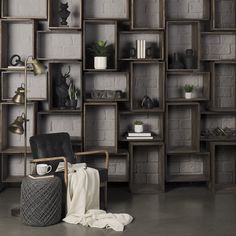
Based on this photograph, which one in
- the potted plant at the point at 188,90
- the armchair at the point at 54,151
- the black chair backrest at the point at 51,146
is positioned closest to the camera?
the armchair at the point at 54,151

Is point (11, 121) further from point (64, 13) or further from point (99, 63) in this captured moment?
point (64, 13)

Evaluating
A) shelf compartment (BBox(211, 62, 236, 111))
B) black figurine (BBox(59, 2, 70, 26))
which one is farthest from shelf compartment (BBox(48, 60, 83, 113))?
shelf compartment (BBox(211, 62, 236, 111))

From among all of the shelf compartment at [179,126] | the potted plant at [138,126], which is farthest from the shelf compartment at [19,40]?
the shelf compartment at [179,126]

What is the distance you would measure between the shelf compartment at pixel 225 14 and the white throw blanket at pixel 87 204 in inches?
111

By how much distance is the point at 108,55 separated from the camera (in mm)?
7367

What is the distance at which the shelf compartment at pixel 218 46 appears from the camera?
7.48 metres

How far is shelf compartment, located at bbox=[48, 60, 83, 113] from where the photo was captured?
7184mm

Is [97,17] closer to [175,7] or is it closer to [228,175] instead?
[175,7]

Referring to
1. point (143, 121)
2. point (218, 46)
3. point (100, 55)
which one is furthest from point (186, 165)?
point (100, 55)

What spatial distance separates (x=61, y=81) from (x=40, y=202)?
85.5 inches

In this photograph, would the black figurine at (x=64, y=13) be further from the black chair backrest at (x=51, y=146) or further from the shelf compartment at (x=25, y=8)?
the black chair backrest at (x=51, y=146)

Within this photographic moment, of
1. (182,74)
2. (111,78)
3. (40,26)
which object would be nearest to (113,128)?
(111,78)

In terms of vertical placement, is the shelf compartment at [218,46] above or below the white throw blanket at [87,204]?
above

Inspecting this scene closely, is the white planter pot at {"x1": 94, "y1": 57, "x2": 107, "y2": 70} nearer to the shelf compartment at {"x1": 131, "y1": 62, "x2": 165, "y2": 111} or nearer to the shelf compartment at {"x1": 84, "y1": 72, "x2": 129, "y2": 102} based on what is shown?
the shelf compartment at {"x1": 84, "y1": 72, "x2": 129, "y2": 102}
